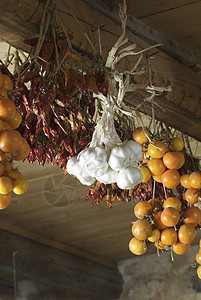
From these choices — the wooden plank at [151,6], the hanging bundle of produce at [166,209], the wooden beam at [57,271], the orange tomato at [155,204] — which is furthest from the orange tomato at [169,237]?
the wooden beam at [57,271]

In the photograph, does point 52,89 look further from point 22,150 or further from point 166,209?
point 166,209

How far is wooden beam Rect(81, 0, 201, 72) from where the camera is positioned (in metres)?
1.78

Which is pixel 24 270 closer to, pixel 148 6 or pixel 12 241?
pixel 12 241

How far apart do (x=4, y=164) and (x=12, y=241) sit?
9.37 ft

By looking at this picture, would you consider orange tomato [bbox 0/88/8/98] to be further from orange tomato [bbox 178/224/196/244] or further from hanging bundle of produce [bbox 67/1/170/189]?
orange tomato [bbox 178/224/196/244]

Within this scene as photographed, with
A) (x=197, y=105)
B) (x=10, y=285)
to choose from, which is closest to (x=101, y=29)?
(x=197, y=105)

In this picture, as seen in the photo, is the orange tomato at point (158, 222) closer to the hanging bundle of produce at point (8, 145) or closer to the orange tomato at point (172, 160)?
→ the orange tomato at point (172, 160)

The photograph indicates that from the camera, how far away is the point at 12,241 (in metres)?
3.96

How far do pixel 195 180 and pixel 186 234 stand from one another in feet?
0.66

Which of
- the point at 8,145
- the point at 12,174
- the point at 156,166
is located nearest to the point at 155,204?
the point at 156,166

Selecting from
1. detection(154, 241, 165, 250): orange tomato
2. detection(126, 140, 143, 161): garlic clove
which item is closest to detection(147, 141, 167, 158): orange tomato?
detection(154, 241, 165, 250): orange tomato

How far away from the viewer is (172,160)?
180cm

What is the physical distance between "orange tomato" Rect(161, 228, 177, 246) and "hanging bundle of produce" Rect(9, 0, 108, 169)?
0.48 m

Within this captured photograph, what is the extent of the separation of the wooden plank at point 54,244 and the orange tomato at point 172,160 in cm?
232
